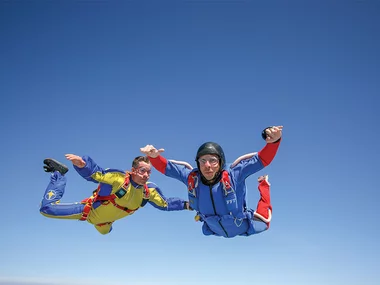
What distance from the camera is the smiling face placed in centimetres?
673

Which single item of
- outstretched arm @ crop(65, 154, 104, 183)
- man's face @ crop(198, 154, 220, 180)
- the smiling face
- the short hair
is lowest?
man's face @ crop(198, 154, 220, 180)

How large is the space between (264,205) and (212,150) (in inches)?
57.0

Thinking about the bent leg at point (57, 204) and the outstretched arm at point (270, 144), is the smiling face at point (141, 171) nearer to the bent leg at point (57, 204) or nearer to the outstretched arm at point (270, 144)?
the bent leg at point (57, 204)

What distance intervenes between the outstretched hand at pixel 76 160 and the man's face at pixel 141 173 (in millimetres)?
1053

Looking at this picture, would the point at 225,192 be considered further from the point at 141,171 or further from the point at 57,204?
the point at 57,204

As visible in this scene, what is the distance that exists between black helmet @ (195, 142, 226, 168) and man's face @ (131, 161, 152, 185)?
1688 millimetres

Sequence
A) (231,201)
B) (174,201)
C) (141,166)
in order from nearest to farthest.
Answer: (231,201), (141,166), (174,201)

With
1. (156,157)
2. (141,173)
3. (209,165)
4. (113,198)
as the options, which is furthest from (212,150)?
(113,198)

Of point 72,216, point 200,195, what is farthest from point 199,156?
point 72,216

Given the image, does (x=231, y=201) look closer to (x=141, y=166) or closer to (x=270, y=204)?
(x=270, y=204)

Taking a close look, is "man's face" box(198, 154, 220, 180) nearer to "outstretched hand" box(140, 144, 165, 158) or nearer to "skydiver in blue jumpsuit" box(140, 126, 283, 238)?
"skydiver in blue jumpsuit" box(140, 126, 283, 238)

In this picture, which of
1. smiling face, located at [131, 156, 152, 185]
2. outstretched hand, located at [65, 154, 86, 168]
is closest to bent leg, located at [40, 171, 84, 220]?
outstretched hand, located at [65, 154, 86, 168]

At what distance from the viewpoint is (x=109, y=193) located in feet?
22.6

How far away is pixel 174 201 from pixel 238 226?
2.19 meters
